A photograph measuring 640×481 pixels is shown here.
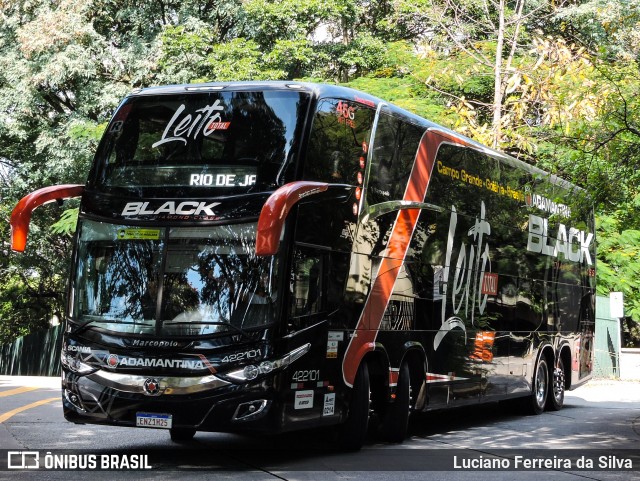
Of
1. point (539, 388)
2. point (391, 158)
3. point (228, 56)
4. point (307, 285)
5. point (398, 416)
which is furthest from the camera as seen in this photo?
point (228, 56)

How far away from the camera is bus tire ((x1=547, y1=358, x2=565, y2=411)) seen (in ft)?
64.2

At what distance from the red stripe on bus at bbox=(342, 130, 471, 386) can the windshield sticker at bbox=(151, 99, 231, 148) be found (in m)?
2.89

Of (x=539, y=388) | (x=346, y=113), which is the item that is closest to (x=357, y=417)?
(x=346, y=113)

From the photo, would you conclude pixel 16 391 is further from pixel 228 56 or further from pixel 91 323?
pixel 228 56

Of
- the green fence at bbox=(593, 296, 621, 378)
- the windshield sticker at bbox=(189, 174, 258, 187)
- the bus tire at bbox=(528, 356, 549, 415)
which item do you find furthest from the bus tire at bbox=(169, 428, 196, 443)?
the green fence at bbox=(593, 296, 621, 378)

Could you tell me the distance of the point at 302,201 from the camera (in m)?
10.9

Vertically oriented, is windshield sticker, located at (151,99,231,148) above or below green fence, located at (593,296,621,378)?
above

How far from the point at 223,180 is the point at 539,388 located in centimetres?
1031

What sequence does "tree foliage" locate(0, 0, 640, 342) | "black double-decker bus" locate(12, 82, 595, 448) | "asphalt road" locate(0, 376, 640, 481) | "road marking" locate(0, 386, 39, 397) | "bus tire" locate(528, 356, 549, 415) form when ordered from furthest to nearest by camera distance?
1. "tree foliage" locate(0, 0, 640, 342)
2. "road marking" locate(0, 386, 39, 397)
3. "bus tire" locate(528, 356, 549, 415)
4. "black double-decker bus" locate(12, 82, 595, 448)
5. "asphalt road" locate(0, 376, 640, 481)

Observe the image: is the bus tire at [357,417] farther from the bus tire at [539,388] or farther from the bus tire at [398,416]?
the bus tire at [539,388]

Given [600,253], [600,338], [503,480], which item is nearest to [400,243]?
[503,480]

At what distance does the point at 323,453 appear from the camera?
1199 centimetres

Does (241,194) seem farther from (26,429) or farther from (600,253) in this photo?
(600,253)

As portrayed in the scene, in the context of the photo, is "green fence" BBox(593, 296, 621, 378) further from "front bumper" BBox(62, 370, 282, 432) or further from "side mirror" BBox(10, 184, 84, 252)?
"side mirror" BBox(10, 184, 84, 252)
